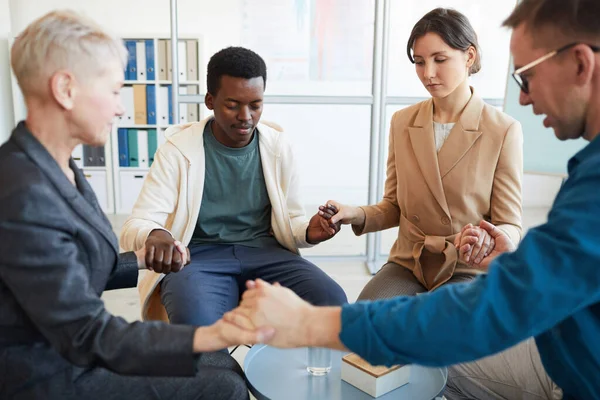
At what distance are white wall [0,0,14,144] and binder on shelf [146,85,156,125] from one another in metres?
1.30

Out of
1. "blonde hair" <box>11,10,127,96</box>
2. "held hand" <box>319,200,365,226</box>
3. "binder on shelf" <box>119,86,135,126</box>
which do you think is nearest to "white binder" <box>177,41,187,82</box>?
"binder on shelf" <box>119,86,135,126</box>

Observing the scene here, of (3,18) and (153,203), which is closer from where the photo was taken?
(153,203)

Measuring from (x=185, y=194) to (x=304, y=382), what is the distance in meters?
0.85

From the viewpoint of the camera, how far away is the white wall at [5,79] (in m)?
5.25

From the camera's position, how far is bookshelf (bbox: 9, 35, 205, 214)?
5133 mm

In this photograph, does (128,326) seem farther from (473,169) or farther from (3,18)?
(3,18)

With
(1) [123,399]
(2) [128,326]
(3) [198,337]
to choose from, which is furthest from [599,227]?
(1) [123,399]

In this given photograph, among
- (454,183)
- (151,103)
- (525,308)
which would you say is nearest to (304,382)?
(525,308)

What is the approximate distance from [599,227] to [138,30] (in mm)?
5266

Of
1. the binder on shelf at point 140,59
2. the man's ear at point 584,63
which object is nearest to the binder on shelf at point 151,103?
the binder on shelf at point 140,59

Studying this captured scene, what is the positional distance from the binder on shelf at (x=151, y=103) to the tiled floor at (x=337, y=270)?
3.15ft

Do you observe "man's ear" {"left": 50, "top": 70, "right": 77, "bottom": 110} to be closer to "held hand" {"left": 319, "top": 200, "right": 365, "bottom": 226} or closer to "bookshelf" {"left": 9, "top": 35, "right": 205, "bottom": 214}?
"held hand" {"left": 319, "top": 200, "right": 365, "bottom": 226}

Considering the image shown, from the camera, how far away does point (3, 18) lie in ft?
17.3

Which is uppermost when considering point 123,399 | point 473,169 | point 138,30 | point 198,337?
point 138,30
